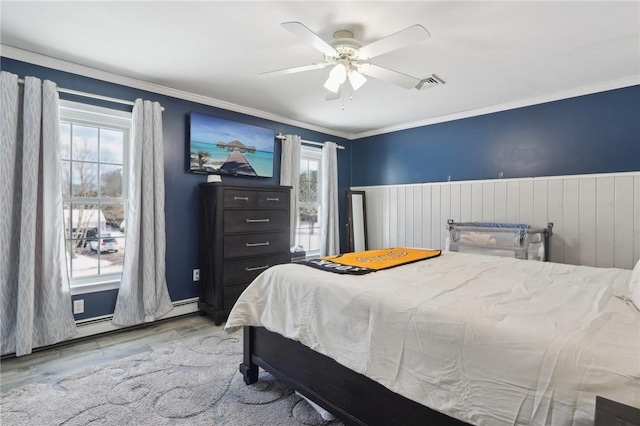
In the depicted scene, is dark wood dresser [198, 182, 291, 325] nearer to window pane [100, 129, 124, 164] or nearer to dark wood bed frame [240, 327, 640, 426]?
window pane [100, 129, 124, 164]

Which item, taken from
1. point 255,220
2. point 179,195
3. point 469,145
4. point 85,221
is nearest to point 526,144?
point 469,145

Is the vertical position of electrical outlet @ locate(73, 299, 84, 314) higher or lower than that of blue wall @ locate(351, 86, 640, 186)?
lower

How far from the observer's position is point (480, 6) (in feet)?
6.01

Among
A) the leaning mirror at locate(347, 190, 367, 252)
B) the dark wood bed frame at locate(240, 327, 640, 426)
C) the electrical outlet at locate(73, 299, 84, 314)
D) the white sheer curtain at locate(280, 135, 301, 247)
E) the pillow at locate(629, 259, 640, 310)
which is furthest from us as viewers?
the leaning mirror at locate(347, 190, 367, 252)

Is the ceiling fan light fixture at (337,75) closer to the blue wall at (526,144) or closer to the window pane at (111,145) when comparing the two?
the window pane at (111,145)

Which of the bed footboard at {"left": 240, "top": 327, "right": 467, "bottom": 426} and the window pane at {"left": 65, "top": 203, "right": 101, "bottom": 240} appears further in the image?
the window pane at {"left": 65, "top": 203, "right": 101, "bottom": 240}

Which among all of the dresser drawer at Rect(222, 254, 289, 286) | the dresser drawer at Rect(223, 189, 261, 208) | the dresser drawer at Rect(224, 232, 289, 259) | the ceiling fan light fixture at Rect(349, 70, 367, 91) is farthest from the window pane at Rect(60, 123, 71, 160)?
the ceiling fan light fixture at Rect(349, 70, 367, 91)

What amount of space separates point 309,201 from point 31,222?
3077 millimetres

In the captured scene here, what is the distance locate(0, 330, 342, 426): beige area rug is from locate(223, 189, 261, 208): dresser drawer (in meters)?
1.46

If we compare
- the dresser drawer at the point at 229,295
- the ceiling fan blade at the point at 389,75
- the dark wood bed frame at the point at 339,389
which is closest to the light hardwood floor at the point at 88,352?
the dresser drawer at the point at 229,295

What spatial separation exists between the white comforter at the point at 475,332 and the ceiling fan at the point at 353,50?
4.32 feet

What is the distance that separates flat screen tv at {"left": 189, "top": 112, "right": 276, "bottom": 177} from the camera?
11.2ft

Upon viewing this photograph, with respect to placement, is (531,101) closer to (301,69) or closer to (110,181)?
(301,69)

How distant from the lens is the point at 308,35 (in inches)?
69.7
